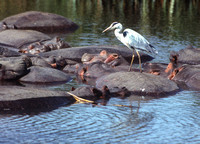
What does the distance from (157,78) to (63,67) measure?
3.78 m

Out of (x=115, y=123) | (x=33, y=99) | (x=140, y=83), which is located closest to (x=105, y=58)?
(x=140, y=83)

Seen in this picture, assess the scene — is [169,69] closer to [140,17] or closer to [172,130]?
[172,130]

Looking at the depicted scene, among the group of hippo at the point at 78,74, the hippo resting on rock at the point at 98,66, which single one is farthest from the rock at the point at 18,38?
the hippo resting on rock at the point at 98,66

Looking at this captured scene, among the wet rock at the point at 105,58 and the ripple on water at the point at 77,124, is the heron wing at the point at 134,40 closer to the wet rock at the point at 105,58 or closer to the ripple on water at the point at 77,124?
the wet rock at the point at 105,58

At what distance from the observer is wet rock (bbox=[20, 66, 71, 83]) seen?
12140 mm

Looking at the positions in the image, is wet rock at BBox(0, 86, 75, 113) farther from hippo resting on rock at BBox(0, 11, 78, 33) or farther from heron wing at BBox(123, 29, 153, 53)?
hippo resting on rock at BBox(0, 11, 78, 33)

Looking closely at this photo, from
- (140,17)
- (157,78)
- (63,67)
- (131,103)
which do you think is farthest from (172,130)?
(140,17)

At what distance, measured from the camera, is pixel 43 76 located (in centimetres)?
1220

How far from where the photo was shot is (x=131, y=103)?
397 inches

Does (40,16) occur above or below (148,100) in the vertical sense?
above

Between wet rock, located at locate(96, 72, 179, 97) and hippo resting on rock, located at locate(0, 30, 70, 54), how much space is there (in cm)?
529

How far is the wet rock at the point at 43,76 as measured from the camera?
12140 mm

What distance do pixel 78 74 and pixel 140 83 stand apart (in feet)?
8.68

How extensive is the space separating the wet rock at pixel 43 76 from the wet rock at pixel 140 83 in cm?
114
